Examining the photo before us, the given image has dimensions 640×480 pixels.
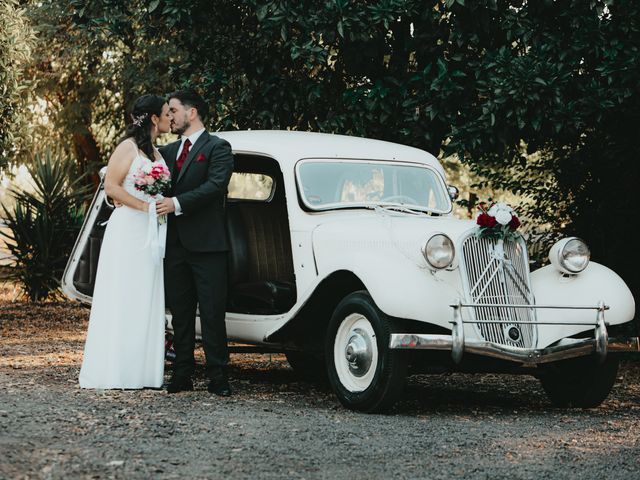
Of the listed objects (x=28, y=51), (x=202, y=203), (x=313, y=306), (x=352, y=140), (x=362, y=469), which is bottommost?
(x=362, y=469)

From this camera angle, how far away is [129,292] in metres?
7.77

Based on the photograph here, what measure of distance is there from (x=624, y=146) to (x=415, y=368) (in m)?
4.75

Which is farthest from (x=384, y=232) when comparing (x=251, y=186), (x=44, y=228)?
(x=44, y=228)

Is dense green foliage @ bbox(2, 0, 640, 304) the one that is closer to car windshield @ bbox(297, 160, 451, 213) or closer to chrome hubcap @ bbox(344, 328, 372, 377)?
car windshield @ bbox(297, 160, 451, 213)

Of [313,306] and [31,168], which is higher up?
Result: [31,168]

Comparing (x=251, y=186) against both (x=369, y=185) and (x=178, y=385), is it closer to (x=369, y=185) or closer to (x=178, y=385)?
(x=369, y=185)

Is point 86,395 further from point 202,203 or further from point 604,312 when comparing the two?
point 604,312

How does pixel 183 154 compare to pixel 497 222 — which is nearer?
pixel 497 222

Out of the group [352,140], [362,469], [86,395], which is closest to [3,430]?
[86,395]

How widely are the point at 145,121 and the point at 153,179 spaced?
2.11 ft

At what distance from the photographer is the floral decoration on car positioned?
7215mm

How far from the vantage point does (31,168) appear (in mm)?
16578

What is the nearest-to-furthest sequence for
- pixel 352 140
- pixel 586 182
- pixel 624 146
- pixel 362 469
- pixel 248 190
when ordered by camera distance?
1. pixel 362 469
2. pixel 352 140
3. pixel 248 190
4. pixel 624 146
5. pixel 586 182

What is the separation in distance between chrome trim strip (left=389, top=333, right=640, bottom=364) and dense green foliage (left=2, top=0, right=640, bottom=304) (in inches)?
121
